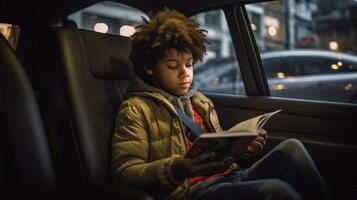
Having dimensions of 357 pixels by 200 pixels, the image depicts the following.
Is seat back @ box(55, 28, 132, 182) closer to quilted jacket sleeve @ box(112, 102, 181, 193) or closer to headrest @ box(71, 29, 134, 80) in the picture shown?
headrest @ box(71, 29, 134, 80)

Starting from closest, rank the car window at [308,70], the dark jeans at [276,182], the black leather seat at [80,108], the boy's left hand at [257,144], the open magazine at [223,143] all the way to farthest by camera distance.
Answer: the open magazine at [223,143] < the dark jeans at [276,182] < the black leather seat at [80,108] < the boy's left hand at [257,144] < the car window at [308,70]

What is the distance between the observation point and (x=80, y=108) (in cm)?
181

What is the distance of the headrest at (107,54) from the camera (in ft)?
6.50

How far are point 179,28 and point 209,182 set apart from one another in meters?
0.67

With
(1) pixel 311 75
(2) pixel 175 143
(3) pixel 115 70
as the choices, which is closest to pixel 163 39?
(3) pixel 115 70

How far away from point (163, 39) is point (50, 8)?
5.27 ft

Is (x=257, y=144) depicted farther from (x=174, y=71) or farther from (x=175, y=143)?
(x=174, y=71)

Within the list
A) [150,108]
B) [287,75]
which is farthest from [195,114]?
[287,75]

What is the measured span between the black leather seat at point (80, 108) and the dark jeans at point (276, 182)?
0.43m

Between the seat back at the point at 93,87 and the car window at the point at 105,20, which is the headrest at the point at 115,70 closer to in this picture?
the seat back at the point at 93,87

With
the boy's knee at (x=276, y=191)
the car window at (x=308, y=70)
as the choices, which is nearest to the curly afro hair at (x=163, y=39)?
the boy's knee at (x=276, y=191)

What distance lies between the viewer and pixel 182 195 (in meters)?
1.66

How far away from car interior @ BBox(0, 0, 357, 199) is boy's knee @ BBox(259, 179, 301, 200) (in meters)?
0.40

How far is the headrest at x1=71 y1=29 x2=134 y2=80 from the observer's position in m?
1.98
